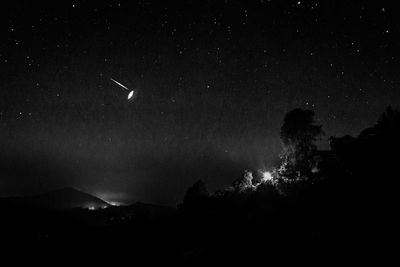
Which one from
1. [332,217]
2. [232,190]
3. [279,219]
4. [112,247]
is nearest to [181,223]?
[232,190]

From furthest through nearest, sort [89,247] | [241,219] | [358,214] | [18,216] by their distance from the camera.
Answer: [18,216] < [89,247] < [241,219] < [358,214]

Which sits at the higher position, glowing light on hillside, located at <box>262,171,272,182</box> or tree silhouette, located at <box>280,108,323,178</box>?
tree silhouette, located at <box>280,108,323,178</box>

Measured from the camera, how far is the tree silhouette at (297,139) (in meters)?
52.6

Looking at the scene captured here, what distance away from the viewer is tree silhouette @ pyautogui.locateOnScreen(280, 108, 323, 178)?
5256 centimetres

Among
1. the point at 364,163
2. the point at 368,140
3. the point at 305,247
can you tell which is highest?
the point at 368,140

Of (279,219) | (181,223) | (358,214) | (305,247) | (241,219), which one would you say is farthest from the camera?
(181,223)

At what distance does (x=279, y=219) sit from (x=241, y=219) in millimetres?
8878

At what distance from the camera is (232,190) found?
5444 cm

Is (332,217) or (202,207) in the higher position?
(202,207)

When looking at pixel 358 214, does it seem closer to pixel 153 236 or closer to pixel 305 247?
pixel 305 247

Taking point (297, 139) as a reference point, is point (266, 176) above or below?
below

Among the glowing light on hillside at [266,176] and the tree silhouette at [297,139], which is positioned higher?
the tree silhouette at [297,139]

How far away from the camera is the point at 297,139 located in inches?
2143

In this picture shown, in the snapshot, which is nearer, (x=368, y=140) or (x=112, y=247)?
(x=368, y=140)
